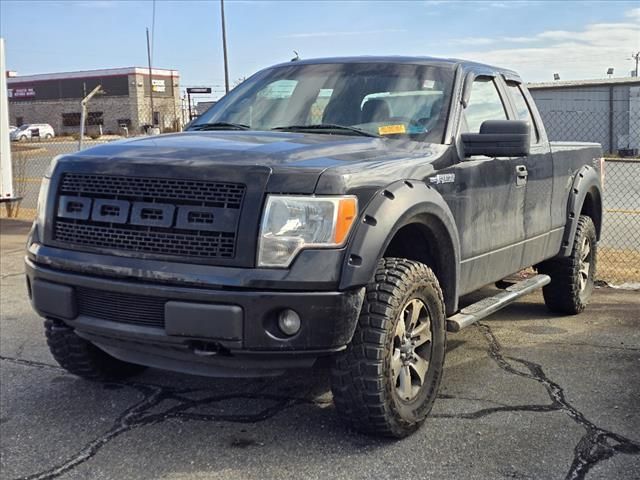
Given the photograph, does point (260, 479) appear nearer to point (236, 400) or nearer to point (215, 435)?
point (215, 435)

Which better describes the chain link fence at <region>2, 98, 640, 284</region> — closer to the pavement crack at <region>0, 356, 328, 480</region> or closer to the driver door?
the driver door

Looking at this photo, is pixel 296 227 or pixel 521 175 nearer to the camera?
pixel 296 227

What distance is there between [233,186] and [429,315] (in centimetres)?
130

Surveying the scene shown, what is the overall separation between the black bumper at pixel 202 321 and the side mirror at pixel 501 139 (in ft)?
4.72

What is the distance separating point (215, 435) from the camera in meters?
3.84

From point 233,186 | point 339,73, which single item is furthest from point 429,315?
point 339,73

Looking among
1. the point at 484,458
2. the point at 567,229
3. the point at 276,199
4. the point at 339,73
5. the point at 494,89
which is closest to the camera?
the point at 276,199

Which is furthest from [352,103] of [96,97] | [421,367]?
[96,97]

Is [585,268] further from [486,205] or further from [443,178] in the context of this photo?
[443,178]

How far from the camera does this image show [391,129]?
4.45 meters

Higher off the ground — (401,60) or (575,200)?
(401,60)

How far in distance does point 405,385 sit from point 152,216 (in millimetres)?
1517

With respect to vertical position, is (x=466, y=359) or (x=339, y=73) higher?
(x=339, y=73)

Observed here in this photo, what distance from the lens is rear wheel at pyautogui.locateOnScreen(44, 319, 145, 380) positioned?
4.36 metres
